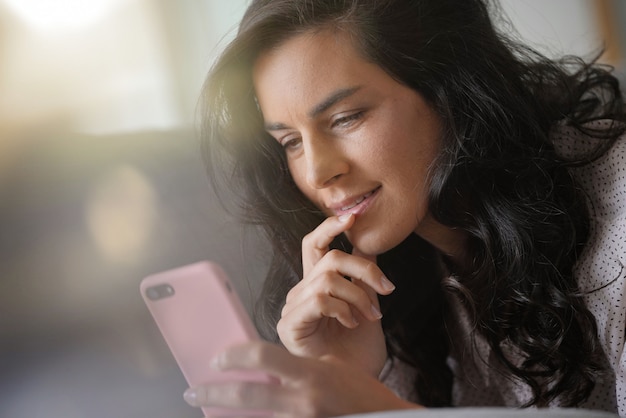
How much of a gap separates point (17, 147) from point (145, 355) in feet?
0.64

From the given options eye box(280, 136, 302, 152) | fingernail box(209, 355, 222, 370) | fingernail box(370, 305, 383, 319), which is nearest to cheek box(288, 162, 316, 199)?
eye box(280, 136, 302, 152)

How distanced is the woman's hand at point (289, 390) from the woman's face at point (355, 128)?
198 mm

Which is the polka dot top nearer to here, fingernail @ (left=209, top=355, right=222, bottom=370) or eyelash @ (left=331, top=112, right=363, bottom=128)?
eyelash @ (left=331, top=112, right=363, bottom=128)

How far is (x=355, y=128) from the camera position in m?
Result: 0.51

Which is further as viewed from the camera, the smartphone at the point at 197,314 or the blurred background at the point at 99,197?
the blurred background at the point at 99,197

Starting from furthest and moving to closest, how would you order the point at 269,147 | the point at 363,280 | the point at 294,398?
the point at 269,147 → the point at 363,280 → the point at 294,398

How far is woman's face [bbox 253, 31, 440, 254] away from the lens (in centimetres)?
51

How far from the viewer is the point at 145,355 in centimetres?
52

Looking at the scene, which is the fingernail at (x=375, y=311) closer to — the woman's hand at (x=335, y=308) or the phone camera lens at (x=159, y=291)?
the woman's hand at (x=335, y=308)

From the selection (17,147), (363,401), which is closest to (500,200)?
(363,401)

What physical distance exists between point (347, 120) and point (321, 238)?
0.10 meters

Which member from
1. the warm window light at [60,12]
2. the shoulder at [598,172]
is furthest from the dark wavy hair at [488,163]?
the warm window light at [60,12]

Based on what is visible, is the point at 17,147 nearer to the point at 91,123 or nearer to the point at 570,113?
the point at 91,123

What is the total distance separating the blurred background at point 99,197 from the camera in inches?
20.2
